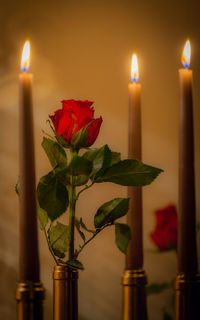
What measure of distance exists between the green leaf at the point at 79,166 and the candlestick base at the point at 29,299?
0.14 m

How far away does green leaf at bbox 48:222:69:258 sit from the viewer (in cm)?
56

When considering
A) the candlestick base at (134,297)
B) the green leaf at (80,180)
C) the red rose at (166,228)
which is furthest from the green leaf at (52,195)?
the red rose at (166,228)

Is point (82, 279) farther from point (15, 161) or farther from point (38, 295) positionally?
point (38, 295)

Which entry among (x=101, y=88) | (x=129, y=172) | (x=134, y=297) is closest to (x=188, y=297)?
(x=134, y=297)

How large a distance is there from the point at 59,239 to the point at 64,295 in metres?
0.07

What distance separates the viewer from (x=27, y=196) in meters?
0.50

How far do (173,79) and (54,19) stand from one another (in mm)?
291

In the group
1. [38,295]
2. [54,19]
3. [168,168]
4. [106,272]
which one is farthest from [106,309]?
[54,19]

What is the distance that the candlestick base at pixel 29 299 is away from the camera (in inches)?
19.1

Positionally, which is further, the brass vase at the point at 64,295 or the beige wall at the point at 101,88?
the beige wall at the point at 101,88

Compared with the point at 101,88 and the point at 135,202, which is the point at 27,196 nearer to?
the point at 135,202

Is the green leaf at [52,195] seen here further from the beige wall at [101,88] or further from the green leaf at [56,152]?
the beige wall at [101,88]

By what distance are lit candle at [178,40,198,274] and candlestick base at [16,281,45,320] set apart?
0.64 ft

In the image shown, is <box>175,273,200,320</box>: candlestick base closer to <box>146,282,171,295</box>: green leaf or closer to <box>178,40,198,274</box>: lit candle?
<box>178,40,198,274</box>: lit candle
